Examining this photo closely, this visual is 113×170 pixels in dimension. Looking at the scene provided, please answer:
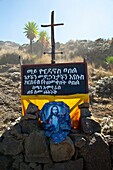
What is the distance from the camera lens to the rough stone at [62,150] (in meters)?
6.96

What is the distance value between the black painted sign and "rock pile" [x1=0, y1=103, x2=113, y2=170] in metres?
0.95

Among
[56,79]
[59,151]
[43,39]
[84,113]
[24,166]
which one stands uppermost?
[43,39]

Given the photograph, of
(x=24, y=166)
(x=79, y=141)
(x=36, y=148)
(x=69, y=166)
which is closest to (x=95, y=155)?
(x=79, y=141)

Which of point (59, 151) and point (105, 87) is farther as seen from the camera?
point (105, 87)

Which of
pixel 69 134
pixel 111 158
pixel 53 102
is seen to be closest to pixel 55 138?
pixel 69 134

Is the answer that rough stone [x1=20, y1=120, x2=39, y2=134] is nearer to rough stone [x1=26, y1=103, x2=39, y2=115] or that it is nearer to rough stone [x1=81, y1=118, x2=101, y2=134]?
rough stone [x1=26, y1=103, x2=39, y2=115]

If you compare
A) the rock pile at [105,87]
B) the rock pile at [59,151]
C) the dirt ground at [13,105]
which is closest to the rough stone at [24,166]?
the rock pile at [59,151]

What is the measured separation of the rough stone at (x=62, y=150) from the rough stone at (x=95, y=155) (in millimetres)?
262

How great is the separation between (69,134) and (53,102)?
0.93m

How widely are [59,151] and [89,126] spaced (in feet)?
3.21

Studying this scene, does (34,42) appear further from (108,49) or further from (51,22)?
(51,22)

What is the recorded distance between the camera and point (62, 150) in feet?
22.9

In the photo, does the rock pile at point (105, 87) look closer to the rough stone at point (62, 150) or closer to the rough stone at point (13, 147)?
the rough stone at point (62, 150)

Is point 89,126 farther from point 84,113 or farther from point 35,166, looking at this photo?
point 35,166
